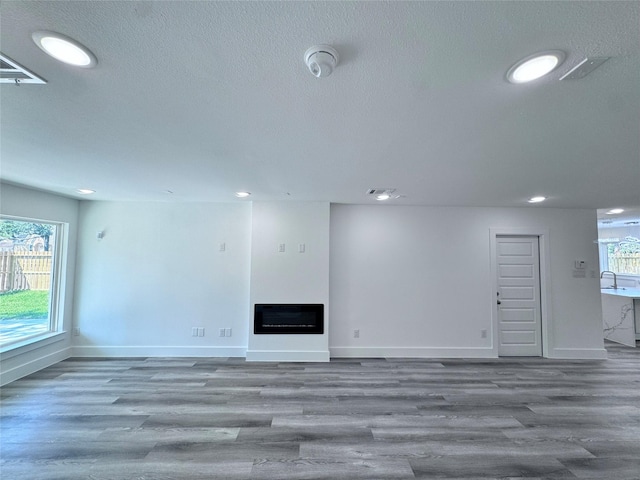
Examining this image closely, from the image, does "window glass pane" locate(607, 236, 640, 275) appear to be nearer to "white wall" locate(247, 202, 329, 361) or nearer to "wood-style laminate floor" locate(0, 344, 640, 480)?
"wood-style laminate floor" locate(0, 344, 640, 480)

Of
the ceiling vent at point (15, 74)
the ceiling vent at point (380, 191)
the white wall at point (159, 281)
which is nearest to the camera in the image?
the ceiling vent at point (15, 74)

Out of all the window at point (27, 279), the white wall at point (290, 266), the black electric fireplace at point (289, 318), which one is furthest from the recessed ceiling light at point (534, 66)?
the window at point (27, 279)

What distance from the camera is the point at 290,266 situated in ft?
14.5

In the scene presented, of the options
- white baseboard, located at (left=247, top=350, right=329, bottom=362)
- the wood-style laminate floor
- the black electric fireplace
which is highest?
the black electric fireplace

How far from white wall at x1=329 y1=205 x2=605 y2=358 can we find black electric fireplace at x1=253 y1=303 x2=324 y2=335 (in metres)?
0.34

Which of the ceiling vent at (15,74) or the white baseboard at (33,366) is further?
the white baseboard at (33,366)

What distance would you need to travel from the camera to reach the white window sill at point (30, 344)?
3.49 metres

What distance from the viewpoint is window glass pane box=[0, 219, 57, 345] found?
3660mm

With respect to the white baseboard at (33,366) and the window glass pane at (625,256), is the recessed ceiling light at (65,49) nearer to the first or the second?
the white baseboard at (33,366)

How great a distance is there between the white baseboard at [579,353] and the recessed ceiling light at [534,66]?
500 cm

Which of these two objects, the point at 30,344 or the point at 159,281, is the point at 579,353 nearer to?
the point at 159,281

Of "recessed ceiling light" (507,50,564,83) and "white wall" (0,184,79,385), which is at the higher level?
"recessed ceiling light" (507,50,564,83)

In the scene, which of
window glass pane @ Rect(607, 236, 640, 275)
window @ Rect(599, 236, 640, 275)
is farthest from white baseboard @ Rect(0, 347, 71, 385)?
window glass pane @ Rect(607, 236, 640, 275)

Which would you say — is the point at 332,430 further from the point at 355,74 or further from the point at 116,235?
the point at 116,235
